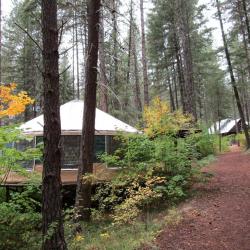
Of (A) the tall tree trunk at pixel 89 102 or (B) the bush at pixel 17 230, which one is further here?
(A) the tall tree trunk at pixel 89 102

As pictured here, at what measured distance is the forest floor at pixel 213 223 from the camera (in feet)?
19.1

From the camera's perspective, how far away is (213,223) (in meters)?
6.64

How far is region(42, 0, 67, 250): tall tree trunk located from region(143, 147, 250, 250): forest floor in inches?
68.8

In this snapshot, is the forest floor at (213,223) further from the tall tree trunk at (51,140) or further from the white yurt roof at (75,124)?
the white yurt roof at (75,124)

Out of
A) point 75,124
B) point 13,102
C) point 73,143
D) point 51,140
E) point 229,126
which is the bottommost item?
point 51,140

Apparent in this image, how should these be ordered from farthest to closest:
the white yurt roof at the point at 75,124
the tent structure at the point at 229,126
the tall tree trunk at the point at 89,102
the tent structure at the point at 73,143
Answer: the tent structure at the point at 229,126, the white yurt roof at the point at 75,124, the tent structure at the point at 73,143, the tall tree trunk at the point at 89,102

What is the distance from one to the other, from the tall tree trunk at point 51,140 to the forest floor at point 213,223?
5.73 ft

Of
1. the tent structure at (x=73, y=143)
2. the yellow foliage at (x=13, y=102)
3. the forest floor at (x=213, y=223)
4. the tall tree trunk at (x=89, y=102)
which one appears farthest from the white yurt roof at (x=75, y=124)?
the forest floor at (x=213, y=223)

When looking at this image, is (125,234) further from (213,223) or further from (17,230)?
(17,230)

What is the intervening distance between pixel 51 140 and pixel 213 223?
348cm

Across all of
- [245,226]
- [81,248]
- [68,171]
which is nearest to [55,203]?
[81,248]

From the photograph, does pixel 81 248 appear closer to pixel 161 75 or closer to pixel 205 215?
pixel 205 215

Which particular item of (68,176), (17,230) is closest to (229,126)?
(68,176)

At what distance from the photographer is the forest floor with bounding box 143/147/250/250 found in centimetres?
583
